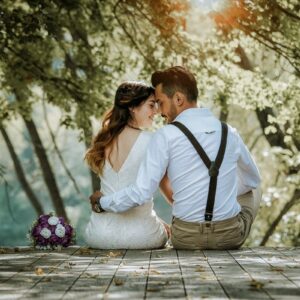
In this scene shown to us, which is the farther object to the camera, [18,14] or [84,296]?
[18,14]

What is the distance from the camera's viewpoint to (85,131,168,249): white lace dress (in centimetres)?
Result: 714

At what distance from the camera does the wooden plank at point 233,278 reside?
13.5ft

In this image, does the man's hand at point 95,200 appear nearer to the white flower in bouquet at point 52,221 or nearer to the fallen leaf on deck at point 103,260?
the white flower in bouquet at point 52,221

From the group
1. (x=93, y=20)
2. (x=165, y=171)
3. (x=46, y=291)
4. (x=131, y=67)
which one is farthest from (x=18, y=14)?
(x=46, y=291)

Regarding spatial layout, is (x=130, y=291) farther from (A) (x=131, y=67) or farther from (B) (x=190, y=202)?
(A) (x=131, y=67)

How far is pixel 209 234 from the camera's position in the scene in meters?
6.68

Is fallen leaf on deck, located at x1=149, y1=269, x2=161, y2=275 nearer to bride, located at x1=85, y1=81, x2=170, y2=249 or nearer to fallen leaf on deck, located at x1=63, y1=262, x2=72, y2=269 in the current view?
fallen leaf on deck, located at x1=63, y1=262, x2=72, y2=269

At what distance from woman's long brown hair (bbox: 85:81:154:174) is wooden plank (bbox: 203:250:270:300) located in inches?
60.8

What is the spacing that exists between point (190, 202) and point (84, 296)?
8.55 feet

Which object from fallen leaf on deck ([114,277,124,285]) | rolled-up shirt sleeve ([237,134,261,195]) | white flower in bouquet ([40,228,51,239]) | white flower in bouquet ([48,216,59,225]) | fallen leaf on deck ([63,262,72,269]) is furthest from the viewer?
white flower in bouquet ([48,216,59,225])

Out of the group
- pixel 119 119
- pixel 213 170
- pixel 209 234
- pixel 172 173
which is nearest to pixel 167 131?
pixel 172 173

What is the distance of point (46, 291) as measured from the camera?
432 centimetres

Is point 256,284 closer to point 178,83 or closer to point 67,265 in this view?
point 67,265

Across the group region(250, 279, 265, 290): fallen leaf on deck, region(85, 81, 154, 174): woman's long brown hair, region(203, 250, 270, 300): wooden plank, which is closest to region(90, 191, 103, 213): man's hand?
region(85, 81, 154, 174): woman's long brown hair
